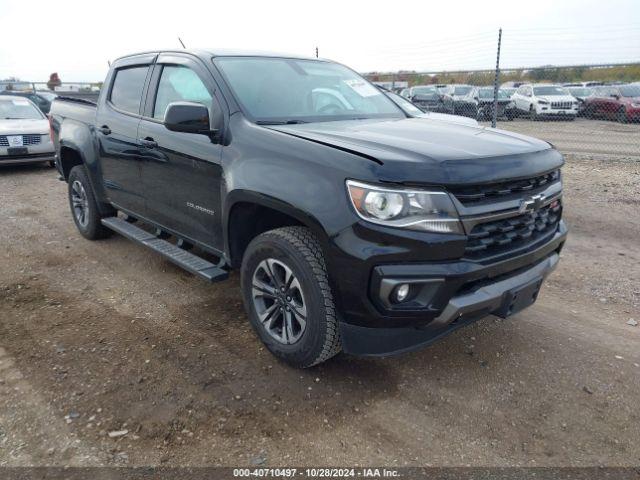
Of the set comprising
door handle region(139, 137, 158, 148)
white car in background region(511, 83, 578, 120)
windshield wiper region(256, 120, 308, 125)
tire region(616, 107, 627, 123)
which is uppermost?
windshield wiper region(256, 120, 308, 125)

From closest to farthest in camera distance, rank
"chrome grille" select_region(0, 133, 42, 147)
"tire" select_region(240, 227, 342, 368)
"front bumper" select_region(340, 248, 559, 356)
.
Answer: "front bumper" select_region(340, 248, 559, 356), "tire" select_region(240, 227, 342, 368), "chrome grille" select_region(0, 133, 42, 147)

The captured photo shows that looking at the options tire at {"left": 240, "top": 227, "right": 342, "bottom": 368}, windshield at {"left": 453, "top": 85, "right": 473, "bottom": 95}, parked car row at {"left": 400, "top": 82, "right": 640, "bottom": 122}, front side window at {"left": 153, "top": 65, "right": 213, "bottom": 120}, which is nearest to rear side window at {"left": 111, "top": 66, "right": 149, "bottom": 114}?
front side window at {"left": 153, "top": 65, "right": 213, "bottom": 120}

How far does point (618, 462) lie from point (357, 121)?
2.49m

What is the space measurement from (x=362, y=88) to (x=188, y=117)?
173 centimetres

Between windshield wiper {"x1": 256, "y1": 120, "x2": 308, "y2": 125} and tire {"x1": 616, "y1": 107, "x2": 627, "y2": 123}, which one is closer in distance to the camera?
windshield wiper {"x1": 256, "y1": 120, "x2": 308, "y2": 125}

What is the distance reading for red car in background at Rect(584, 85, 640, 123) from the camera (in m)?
18.4

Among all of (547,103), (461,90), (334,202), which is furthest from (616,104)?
(334,202)

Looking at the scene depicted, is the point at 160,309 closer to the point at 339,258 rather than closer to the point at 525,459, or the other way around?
the point at 339,258

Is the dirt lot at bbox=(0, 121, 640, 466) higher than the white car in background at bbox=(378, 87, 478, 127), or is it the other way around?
the white car in background at bbox=(378, 87, 478, 127)

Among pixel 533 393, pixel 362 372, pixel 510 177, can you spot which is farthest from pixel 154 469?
pixel 510 177

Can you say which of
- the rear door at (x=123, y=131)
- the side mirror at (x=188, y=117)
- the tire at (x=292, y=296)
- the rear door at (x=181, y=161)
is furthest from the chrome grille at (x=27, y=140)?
the tire at (x=292, y=296)

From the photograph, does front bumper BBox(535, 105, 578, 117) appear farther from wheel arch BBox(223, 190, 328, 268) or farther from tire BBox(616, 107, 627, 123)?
wheel arch BBox(223, 190, 328, 268)

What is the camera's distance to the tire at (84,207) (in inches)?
205

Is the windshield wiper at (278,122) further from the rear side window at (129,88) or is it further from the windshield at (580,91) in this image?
the windshield at (580,91)
